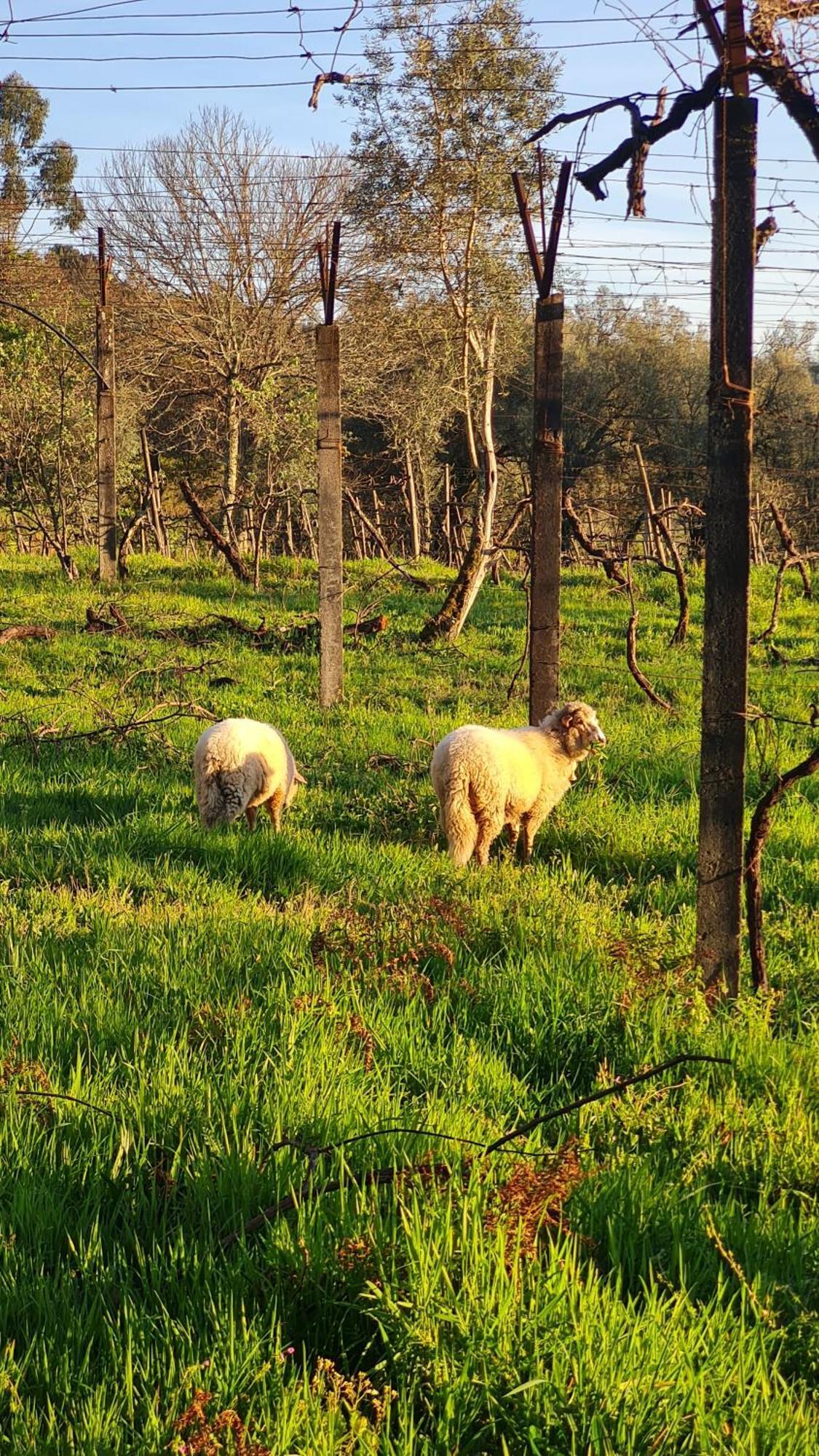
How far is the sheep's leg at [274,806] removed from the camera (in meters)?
8.80

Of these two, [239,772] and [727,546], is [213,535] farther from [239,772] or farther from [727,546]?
[727,546]

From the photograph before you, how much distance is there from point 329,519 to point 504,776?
18.6 feet

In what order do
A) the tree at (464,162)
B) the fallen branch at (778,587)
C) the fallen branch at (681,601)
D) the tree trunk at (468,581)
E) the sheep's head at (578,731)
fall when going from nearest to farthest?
the sheep's head at (578,731) → the fallen branch at (778,587) → the fallen branch at (681,601) → the tree trunk at (468,581) → the tree at (464,162)

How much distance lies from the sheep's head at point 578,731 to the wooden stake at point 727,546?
133 inches

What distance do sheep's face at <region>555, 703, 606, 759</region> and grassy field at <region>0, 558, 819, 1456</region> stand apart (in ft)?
1.87

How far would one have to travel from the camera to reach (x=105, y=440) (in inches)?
832

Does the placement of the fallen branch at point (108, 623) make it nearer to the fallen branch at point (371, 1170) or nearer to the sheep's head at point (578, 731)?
the sheep's head at point (578, 731)

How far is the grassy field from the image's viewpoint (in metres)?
2.54

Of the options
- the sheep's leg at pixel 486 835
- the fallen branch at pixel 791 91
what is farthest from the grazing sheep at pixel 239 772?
the fallen branch at pixel 791 91

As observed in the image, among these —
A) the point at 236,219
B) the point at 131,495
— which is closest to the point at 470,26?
the point at 236,219

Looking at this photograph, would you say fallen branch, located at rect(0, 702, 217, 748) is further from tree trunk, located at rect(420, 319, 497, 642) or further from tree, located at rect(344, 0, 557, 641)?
tree, located at rect(344, 0, 557, 641)

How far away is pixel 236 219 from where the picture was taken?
35.4 m

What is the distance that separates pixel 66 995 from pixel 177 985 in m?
0.44

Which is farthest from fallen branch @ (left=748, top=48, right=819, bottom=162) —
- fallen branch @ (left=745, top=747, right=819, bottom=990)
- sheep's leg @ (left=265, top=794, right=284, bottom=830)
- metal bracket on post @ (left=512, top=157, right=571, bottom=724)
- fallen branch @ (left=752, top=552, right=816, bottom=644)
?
fallen branch @ (left=752, top=552, right=816, bottom=644)
